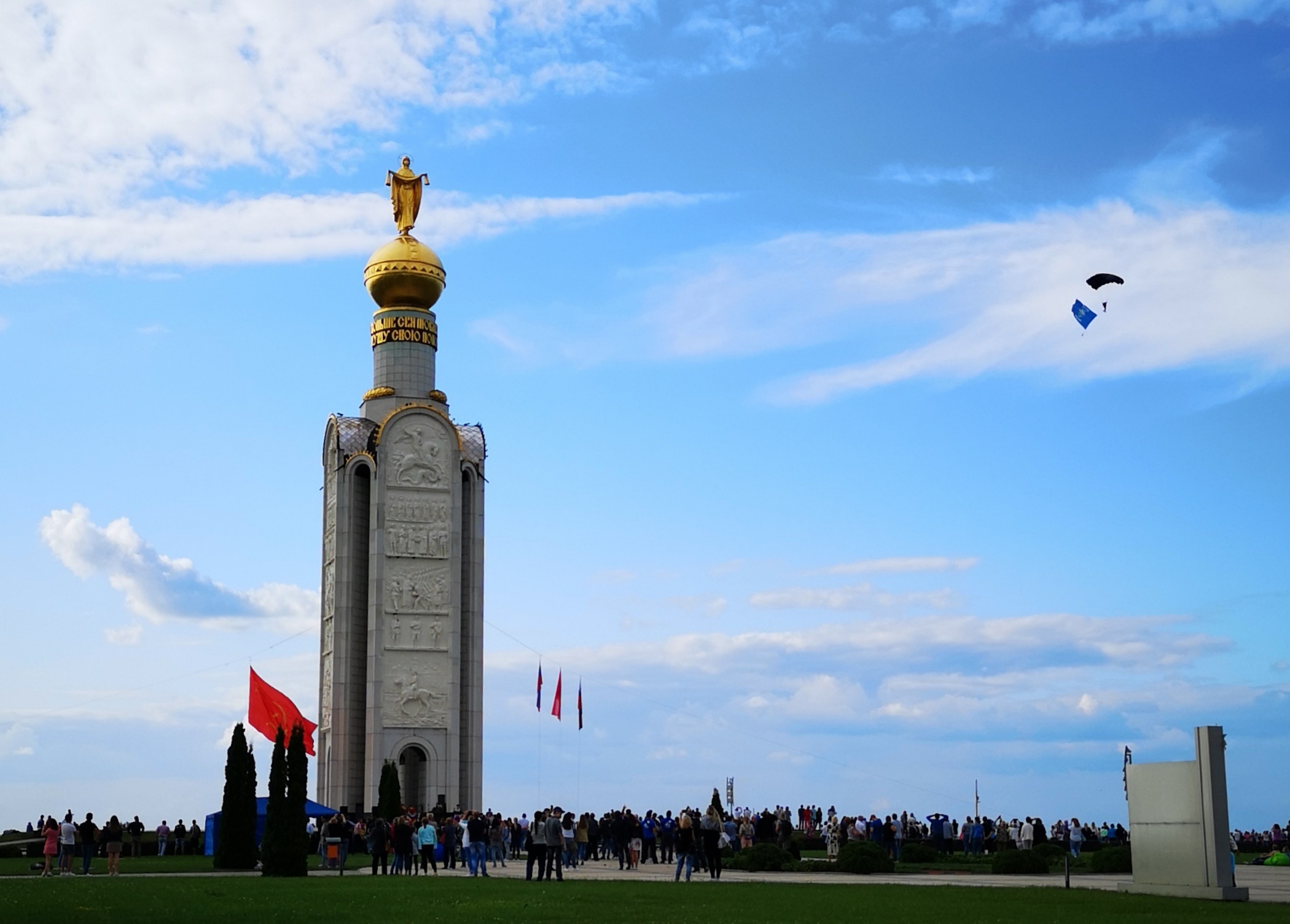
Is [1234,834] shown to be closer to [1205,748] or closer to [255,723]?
[255,723]

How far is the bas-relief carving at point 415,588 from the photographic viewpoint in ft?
189

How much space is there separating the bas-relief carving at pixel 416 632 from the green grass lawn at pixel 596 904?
29.5 meters

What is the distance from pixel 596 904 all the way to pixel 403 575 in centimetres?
3726

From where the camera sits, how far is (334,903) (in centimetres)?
2198

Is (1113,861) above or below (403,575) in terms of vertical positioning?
below

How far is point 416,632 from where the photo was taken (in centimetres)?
5753

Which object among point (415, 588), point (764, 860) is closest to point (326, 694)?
point (415, 588)

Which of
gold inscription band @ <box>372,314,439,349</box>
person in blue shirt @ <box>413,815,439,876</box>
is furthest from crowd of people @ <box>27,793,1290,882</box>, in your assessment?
gold inscription band @ <box>372,314,439,349</box>

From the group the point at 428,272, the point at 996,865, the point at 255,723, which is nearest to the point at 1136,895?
the point at 996,865

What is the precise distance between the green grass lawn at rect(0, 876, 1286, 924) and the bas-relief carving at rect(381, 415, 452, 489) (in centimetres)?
3159

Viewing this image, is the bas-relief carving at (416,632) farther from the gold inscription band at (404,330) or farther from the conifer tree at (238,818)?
the conifer tree at (238,818)

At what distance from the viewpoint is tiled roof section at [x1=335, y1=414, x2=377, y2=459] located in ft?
193

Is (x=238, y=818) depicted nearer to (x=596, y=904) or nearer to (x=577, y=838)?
(x=577, y=838)

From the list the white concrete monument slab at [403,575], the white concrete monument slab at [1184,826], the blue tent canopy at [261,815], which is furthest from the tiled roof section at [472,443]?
the white concrete monument slab at [1184,826]
